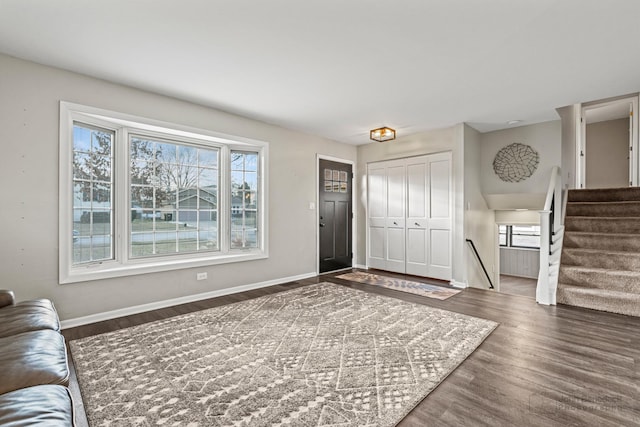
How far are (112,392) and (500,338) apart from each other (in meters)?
3.01

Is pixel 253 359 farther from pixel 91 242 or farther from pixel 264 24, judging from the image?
pixel 264 24

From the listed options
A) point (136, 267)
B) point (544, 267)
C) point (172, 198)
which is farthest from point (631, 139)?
point (136, 267)

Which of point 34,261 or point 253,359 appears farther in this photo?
point 34,261

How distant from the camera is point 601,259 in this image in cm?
376

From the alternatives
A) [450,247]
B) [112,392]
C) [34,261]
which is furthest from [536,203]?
[34,261]

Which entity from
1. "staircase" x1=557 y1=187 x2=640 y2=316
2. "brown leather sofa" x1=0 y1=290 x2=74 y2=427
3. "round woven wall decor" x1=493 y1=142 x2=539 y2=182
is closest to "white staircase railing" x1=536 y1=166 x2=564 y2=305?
"staircase" x1=557 y1=187 x2=640 y2=316

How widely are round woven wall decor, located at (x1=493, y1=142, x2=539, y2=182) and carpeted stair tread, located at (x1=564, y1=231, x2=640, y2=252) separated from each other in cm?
124

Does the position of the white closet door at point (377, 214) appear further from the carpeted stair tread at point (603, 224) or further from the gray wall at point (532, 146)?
the carpeted stair tread at point (603, 224)

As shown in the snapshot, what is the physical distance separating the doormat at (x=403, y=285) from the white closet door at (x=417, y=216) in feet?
1.74

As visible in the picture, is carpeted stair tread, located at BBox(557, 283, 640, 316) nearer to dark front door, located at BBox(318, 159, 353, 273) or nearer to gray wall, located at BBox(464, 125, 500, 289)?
gray wall, located at BBox(464, 125, 500, 289)

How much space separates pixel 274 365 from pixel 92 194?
2.69m

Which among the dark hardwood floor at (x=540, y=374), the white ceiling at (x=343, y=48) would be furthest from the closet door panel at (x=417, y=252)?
the white ceiling at (x=343, y=48)

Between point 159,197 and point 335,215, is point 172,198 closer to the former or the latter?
point 159,197

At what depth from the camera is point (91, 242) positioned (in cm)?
325
